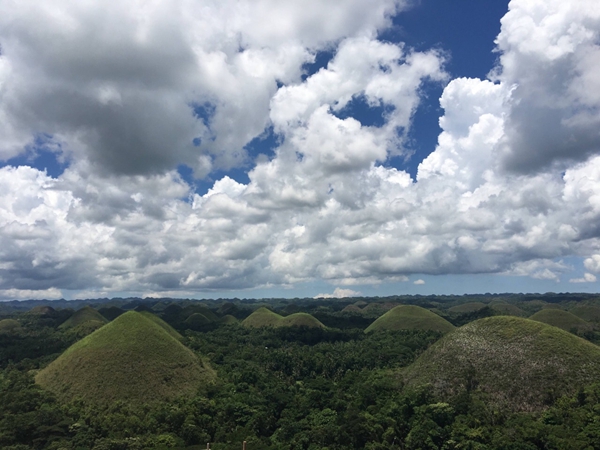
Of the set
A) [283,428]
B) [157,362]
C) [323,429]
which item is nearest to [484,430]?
[323,429]

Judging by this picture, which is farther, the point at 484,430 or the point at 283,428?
the point at 283,428

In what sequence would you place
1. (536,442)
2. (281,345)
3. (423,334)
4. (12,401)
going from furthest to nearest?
1. (281,345)
2. (423,334)
3. (12,401)
4. (536,442)

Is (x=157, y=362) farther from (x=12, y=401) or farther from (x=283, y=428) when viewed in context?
(x=283, y=428)

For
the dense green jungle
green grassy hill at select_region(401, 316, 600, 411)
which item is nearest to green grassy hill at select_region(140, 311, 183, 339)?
the dense green jungle

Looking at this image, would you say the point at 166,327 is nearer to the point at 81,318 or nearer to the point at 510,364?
the point at 81,318

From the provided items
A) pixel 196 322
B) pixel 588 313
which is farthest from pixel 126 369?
pixel 588 313

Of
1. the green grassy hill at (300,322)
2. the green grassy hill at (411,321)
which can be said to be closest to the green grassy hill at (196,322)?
the green grassy hill at (300,322)

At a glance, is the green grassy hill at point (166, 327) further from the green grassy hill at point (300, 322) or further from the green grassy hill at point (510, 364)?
the green grassy hill at point (510, 364)
